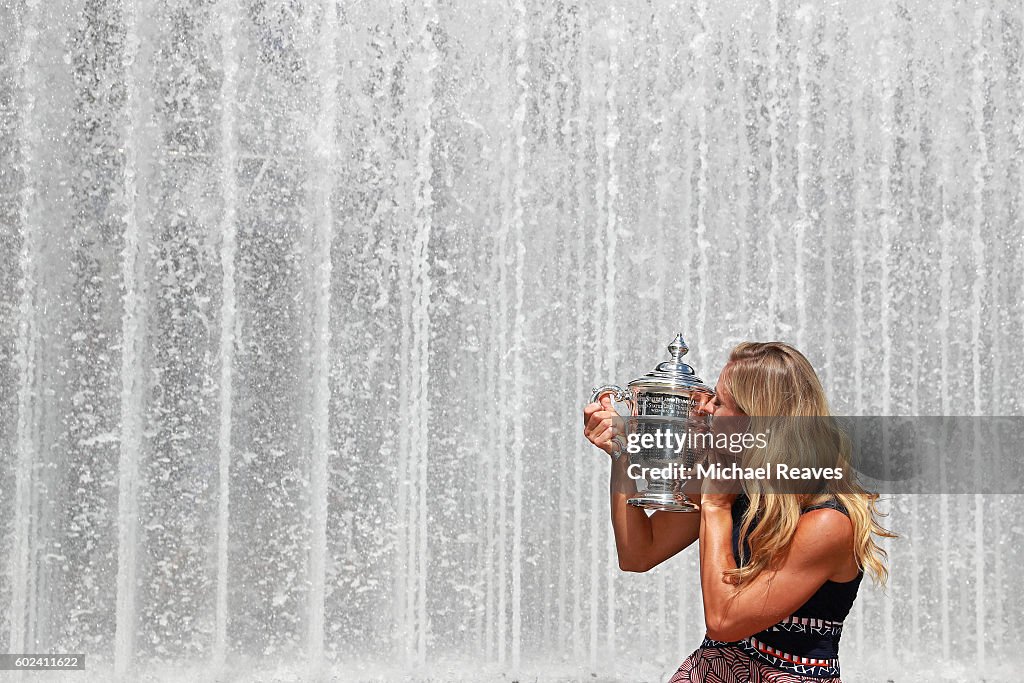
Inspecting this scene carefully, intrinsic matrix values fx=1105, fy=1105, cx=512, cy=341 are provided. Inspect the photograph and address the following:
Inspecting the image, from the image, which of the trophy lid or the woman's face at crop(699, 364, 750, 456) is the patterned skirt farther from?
the trophy lid

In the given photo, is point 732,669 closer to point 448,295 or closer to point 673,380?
point 673,380

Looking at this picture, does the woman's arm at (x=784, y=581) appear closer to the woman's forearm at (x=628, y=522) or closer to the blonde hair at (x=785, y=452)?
the blonde hair at (x=785, y=452)

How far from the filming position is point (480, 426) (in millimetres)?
5191

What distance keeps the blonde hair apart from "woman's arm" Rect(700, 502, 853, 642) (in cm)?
1

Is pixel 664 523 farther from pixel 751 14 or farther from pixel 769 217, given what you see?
pixel 751 14

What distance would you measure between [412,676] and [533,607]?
63cm

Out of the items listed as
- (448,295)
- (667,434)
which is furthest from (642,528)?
(448,295)

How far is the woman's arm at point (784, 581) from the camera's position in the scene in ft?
5.60

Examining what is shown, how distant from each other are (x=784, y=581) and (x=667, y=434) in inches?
14.5

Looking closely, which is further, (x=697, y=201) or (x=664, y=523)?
(x=697, y=201)

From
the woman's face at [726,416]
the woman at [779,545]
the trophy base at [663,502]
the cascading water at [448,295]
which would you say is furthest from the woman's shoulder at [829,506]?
the cascading water at [448,295]

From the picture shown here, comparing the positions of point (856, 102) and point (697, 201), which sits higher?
point (856, 102)

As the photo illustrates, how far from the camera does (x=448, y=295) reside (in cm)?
529

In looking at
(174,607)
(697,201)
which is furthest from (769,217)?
(174,607)
